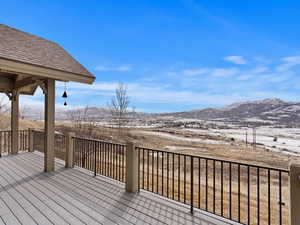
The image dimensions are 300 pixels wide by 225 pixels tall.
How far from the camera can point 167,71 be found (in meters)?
103

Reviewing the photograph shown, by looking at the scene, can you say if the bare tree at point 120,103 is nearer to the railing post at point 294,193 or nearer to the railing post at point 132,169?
the railing post at point 132,169

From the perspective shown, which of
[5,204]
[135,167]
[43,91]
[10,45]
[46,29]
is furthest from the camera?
[46,29]

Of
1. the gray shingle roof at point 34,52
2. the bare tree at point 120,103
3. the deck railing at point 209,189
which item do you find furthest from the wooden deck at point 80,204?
the bare tree at point 120,103

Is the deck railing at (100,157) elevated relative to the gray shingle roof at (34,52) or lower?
lower

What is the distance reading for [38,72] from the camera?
Result: 420cm

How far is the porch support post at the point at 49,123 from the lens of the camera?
4.74 m

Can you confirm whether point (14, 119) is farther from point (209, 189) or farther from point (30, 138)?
point (209, 189)

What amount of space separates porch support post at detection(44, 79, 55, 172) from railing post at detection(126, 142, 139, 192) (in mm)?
2380

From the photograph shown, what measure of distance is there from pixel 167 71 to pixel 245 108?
51.0 metres

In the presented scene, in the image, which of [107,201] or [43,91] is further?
[43,91]

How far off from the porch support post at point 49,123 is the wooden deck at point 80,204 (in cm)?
40

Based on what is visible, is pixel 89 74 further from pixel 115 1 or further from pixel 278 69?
pixel 278 69

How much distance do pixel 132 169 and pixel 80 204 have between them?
3.37 ft

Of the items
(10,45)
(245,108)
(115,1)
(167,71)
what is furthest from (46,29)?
(245,108)
